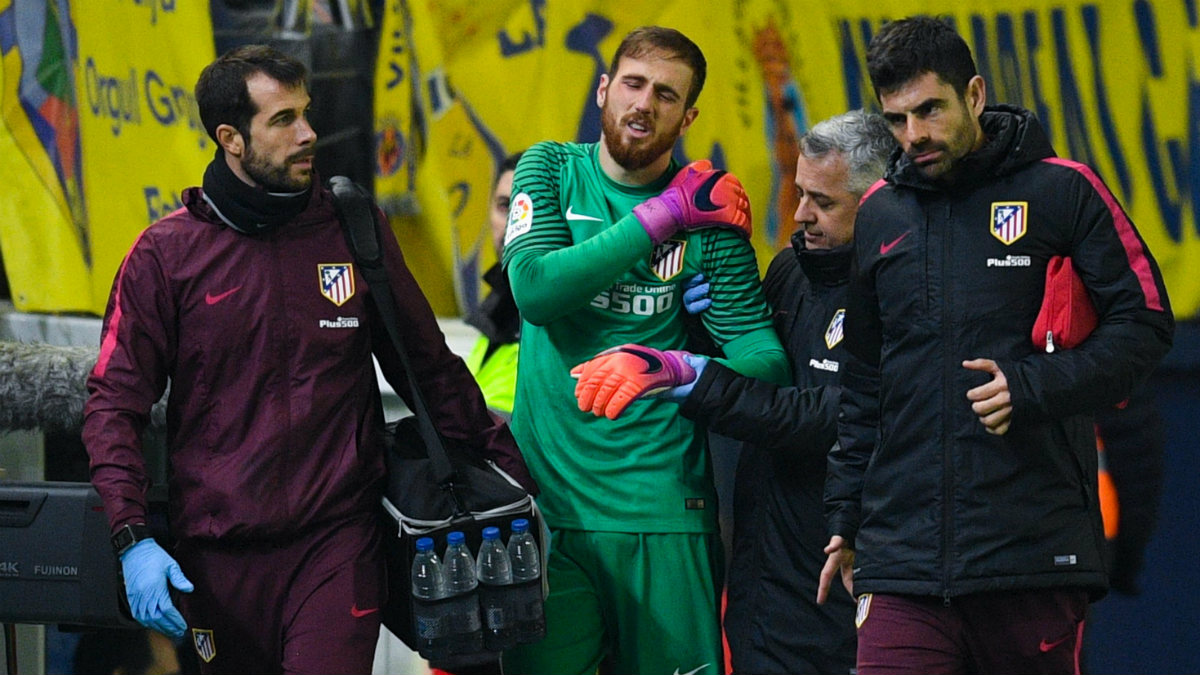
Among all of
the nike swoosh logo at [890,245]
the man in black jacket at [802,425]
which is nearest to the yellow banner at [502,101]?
the man in black jacket at [802,425]

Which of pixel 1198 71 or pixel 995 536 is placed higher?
pixel 1198 71

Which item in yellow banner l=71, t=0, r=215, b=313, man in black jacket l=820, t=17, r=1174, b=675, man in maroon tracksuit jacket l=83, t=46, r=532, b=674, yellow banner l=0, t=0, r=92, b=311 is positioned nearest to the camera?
man in black jacket l=820, t=17, r=1174, b=675

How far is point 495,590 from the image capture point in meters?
3.69

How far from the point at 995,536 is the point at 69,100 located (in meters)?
5.51

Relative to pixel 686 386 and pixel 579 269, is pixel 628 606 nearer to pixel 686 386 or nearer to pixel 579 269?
pixel 686 386

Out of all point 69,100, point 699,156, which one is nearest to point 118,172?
point 69,100

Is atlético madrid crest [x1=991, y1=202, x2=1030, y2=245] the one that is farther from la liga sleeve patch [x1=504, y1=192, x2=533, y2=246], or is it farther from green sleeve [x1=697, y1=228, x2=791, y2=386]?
la liga sleeve patch [x1=504, y1=192, x2=533, y2=246]

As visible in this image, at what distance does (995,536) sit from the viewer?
126 inches

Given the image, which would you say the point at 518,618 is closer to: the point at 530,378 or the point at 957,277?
the point at 530,378

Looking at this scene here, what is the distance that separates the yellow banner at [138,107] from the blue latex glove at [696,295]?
3638mm

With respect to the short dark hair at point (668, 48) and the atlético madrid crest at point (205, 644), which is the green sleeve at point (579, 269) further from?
the atlético madrid crest at point (205, 644)

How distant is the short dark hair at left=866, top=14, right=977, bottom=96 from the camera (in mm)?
Answer: 3230

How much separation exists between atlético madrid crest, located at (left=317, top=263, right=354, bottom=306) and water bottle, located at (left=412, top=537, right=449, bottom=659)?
0.57m

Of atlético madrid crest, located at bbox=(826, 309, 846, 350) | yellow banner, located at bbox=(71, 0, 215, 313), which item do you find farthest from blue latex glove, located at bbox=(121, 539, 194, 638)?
yellow banner, located at bbox=(71, 0, 215, 313)
